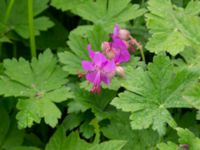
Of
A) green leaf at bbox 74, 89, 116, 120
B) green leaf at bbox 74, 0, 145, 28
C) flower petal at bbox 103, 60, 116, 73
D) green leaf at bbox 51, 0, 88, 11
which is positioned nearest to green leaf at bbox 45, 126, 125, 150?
green leaf at bbox 74, 89, 116, 120

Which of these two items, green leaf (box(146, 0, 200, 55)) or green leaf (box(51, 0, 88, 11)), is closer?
green leaf (box(146, 0, 200, 55))

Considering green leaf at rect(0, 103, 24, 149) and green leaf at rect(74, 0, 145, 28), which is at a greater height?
green leaf at rect(74, 0, 145, 28)

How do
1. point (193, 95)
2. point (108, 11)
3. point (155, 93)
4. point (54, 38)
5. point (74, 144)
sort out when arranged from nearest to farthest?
point (193, 95) < point (155, 93) < point (74, 144) < point (108, 11) < point (54, 38)

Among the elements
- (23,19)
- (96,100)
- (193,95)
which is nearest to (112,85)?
(96,100)

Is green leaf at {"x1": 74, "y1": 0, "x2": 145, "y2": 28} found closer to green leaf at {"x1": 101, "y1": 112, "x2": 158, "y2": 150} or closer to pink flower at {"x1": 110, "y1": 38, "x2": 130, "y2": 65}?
pink flower at {"x1": 110, "y1": 38, "x2": 130, "y2": 65}

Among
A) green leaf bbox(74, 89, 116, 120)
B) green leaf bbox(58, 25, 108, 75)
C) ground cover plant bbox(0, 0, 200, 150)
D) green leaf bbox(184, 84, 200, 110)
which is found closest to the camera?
green leaf bbox(184, 84, 200, 110)

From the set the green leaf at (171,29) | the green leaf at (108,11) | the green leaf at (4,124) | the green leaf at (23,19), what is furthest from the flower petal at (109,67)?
the green leaf at (23,19)

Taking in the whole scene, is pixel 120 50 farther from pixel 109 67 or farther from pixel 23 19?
pixel 23 19
